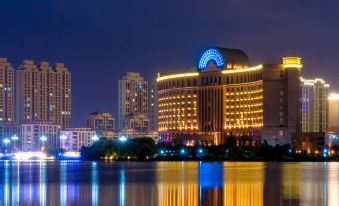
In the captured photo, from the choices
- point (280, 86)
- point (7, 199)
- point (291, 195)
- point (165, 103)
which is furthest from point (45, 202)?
point (165, 103)

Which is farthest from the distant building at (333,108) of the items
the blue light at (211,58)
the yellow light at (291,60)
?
the yellow light at (291,60)

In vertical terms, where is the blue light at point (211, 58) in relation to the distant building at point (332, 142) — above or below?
above

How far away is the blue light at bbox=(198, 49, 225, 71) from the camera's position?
534ft

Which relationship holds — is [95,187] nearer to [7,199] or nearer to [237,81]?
[7,199]

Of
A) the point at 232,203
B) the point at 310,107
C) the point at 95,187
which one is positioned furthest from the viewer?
the point at 310,107

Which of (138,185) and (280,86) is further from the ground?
(280,86)

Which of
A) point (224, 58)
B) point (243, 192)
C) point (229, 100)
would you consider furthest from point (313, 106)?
point (243, 192)

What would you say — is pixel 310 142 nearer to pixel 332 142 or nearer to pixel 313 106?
pixel 332 142

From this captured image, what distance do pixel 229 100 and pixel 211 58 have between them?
977cm

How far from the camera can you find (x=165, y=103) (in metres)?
177

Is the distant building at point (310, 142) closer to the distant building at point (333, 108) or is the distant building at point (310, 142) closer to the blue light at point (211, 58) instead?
the blue light at point (211, 58)

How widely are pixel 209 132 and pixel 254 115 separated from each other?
1288 centimetres

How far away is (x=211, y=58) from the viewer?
165 meters

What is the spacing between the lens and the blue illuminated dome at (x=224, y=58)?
533 feet
